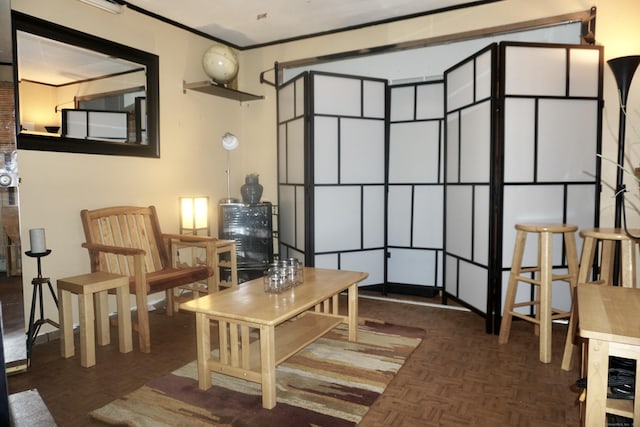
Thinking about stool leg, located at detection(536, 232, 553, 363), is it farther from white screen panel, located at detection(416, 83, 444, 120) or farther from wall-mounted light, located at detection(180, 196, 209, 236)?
wall-mounted light, located at detection(180, 196, 209, 236)

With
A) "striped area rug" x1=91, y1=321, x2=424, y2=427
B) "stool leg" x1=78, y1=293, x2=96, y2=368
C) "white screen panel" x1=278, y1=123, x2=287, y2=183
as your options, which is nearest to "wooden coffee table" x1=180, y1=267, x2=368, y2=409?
"striped area rug" x1=91, y1=321, x2=424, y2=427

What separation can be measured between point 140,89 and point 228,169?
1.35m

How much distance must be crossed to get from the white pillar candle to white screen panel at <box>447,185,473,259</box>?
10.3 feet

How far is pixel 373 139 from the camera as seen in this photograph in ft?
13.6

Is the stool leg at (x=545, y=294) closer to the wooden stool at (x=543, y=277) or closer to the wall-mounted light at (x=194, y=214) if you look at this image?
the wooden stool at (x=543, y=277)

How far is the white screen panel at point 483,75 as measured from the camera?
309 cm

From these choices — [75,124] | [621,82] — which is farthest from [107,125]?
[621,82]

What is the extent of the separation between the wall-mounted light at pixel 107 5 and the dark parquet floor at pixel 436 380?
2.57m

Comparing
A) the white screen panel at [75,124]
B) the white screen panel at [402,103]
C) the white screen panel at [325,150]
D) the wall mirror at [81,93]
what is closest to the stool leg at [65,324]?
the wall mirror at [81,93]

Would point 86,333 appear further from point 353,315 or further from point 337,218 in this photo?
point 337,218

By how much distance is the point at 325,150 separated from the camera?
394 centimetres

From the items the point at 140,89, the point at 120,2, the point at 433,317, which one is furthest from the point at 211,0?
the point at 433,317

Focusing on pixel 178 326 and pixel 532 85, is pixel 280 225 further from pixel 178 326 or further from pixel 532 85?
pixel 532 85

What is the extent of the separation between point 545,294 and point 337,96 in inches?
95.7
